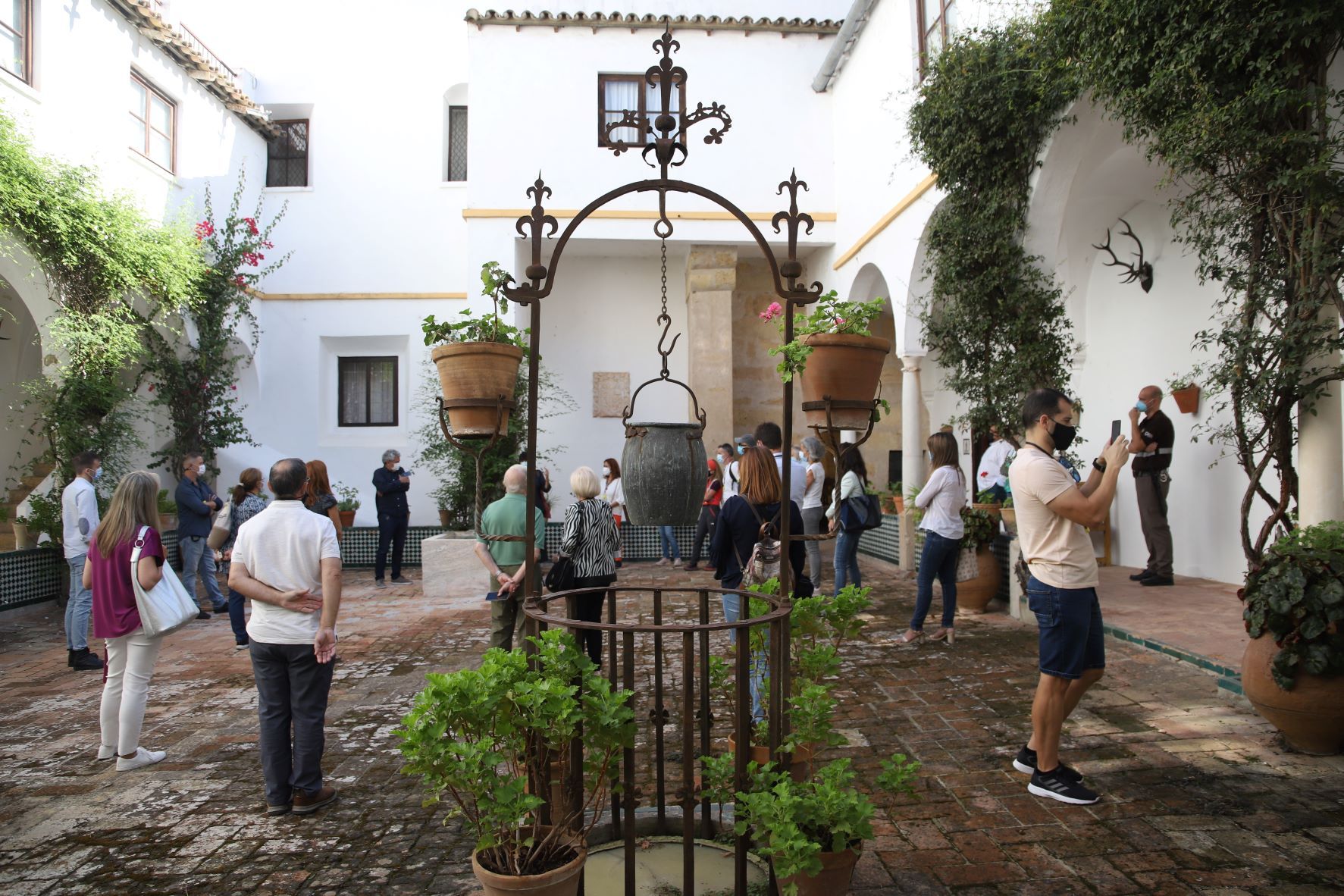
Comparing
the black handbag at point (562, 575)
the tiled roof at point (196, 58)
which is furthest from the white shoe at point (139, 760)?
the tiled roof at point (196, 58)

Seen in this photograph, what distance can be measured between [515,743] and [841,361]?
5.99 ft

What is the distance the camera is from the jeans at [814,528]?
8.05 m

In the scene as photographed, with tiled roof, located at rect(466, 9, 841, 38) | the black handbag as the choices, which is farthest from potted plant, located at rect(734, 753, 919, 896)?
tiled roof, located at rect(466, 9, 841, 38)

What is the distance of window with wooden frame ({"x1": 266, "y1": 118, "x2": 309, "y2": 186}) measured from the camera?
14391 mm

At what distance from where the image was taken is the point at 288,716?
12.8ft

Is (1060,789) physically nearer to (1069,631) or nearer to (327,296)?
(1069,631)

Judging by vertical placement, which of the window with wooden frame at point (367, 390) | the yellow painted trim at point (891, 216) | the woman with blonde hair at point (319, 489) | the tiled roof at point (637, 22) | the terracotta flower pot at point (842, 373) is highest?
the tiled roof at point (637, 22)

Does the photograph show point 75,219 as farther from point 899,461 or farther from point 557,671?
point 899,461

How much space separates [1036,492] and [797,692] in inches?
51.8

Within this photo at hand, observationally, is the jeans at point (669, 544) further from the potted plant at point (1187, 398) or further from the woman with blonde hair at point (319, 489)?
the potted plant at point (1187, 398)

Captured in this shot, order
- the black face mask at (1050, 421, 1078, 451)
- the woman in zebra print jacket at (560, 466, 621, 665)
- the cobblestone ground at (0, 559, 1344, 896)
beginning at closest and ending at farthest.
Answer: the cobblestone ground at (0, 559, 1344, 896), the black face mask at (1050, 421, 1078, 451), the woman in zebra print jacket at (560, 466, 621, 665)

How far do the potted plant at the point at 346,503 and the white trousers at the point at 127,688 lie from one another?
793cm

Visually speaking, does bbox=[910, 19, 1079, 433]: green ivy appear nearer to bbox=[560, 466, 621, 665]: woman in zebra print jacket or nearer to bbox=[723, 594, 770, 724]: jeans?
bbox=[723, 594, 770, 724]: jeans

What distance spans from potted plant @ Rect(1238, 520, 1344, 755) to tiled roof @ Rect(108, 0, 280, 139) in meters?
12.9
